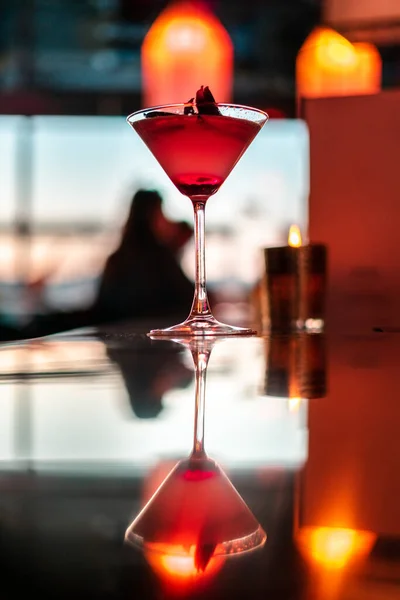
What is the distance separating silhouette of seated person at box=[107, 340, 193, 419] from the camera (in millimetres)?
370

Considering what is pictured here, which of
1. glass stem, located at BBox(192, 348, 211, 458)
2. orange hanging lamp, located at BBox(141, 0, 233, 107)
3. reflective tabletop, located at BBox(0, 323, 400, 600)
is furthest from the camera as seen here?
orange hanging lamp, located at BBox(141, 0, 233, 107)

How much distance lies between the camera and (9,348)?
0.77 m

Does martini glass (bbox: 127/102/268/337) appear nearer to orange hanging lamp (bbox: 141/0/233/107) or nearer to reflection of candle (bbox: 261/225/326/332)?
reflection of candle (bbox: 261/225/326/332)

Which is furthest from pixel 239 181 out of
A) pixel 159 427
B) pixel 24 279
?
pixel 159 427

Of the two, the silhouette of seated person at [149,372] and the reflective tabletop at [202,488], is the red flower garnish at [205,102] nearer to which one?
the silhouette of seated person at [149,372]

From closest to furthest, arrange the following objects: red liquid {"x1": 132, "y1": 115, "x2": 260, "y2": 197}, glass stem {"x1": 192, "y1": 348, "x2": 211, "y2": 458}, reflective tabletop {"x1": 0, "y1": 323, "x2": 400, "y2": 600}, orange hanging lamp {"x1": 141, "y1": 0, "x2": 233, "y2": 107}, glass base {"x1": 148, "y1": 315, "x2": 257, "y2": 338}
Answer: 1. reflective tabletop {"x1": 0, "y1": 323, "x2": 400, "y2": 600}
2. glass stem {"x1": 192, "y1": 348, "x2": 211, "y2": 458}
3. glass base {"x1": 148, "y1": 315, "x2": 257, "y2": 338}
4. red liquid {"x1": 132, "y1": 115, "x2": 260, "y2": 197}
5. orange hanging lamp {"x1": 141, "y1": 0, "x2": 233, "y2": 107}

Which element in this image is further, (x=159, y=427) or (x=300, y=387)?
(x=300, y=387)

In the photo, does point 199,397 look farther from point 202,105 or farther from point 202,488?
point 202,105

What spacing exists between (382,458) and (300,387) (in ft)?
0.64

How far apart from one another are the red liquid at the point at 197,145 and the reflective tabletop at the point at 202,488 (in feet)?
1.93

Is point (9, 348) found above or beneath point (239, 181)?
beneath

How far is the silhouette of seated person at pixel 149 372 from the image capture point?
37 centimetres

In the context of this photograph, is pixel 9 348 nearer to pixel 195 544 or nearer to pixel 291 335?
pixel 291 335

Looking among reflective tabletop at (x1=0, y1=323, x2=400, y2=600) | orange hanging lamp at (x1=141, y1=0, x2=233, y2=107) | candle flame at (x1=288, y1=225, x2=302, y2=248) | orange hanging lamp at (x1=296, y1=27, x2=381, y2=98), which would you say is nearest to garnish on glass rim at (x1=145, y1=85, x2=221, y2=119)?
candle flame at (x1=288, y1=225, x2=302, y2=248)
